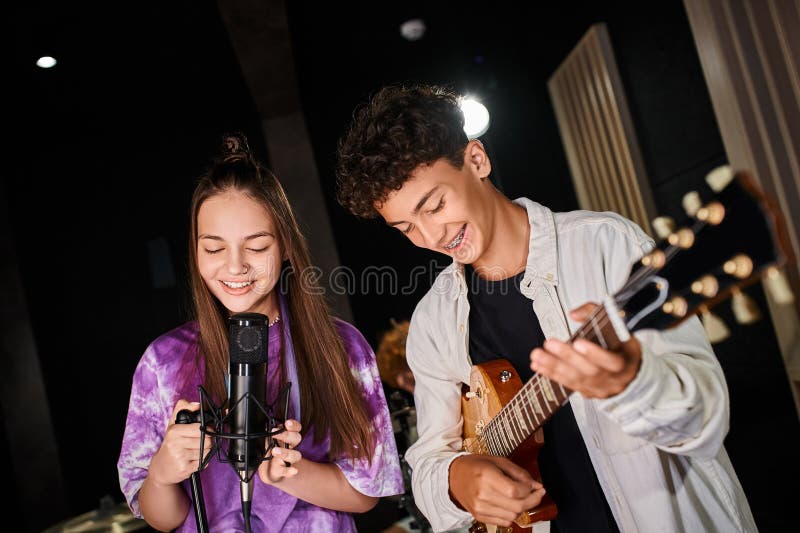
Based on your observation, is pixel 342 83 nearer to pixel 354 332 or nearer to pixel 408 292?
pixel 408 292

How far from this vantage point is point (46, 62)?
3314 millimetres

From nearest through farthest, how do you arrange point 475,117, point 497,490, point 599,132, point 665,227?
point 665,227 < point 497,490 < point 475,117 < point 599,132

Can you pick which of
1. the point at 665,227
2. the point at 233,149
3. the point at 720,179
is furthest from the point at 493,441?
the point at 233,149

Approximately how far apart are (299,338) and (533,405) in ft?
2.15

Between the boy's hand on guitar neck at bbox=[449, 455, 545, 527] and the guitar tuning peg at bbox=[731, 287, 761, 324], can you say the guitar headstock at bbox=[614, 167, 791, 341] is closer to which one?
the guitar tuning peg at bbox=[731, 287, 761, 324]

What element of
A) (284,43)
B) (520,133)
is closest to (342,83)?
(284,43)

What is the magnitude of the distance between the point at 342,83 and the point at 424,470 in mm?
3544

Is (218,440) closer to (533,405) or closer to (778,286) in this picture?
(533,405)

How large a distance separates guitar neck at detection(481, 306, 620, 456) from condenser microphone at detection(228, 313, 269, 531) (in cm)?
A: 55

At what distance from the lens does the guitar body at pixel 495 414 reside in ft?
4.33

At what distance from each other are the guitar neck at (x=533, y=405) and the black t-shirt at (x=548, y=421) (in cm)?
18

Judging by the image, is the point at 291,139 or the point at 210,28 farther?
the point at 291,139

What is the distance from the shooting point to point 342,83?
439 cm

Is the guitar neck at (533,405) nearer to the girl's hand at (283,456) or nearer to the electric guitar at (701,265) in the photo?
the electric guitar at (701,265)
